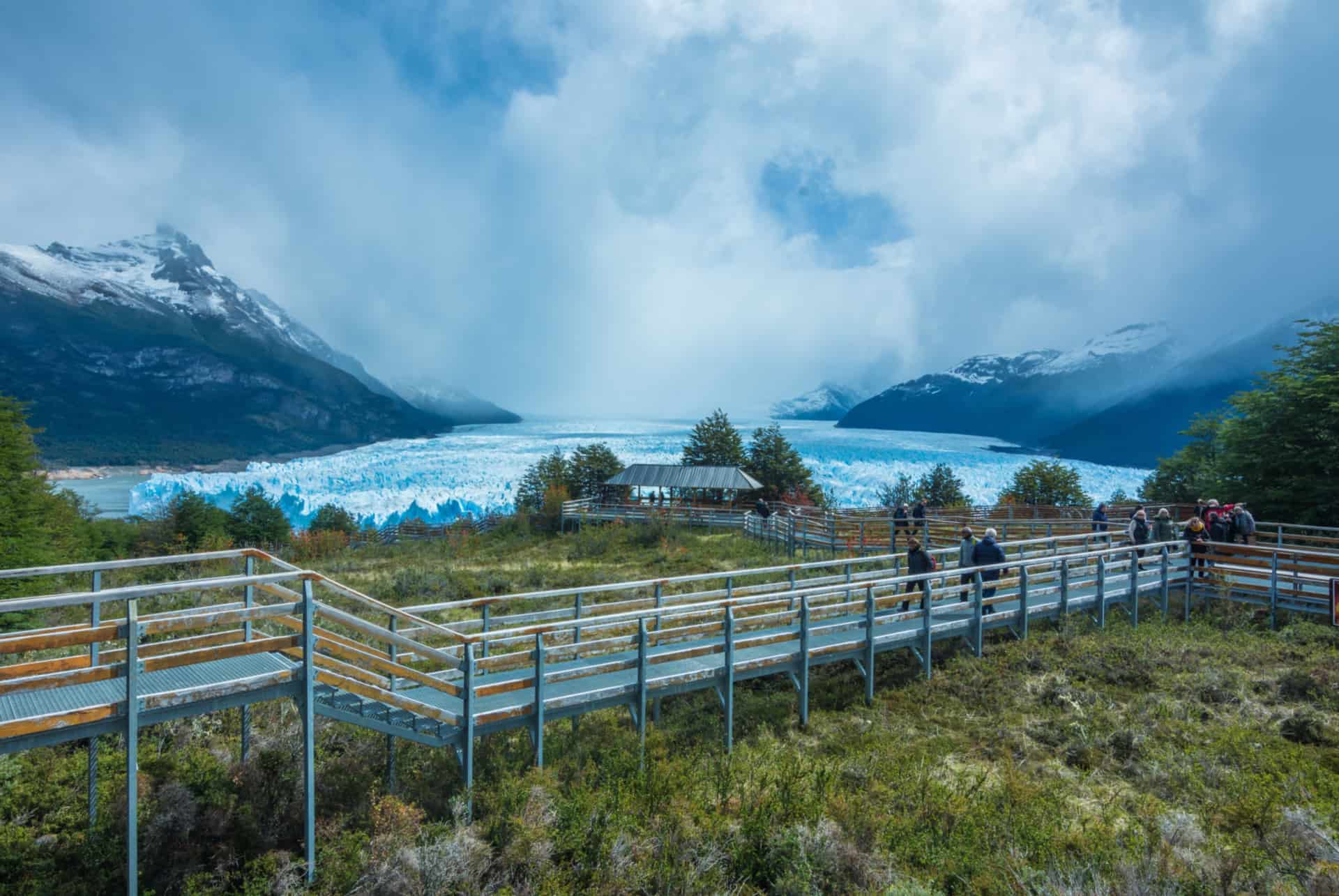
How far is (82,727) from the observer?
4.98 metres

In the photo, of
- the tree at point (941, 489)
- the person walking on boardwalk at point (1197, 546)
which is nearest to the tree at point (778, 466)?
the tree at point (941, 489)

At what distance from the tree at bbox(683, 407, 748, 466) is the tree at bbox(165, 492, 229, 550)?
34.5 meters

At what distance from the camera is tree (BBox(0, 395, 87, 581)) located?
16.2 meters

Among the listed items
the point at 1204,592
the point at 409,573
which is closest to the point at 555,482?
the point at 409,573

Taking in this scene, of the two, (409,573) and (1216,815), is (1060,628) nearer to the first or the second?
(1216,815)

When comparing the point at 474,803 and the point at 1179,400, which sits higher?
the point at 1179,400

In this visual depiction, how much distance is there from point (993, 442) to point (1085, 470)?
88.3 metres

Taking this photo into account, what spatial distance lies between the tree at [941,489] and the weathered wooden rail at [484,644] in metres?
50.5

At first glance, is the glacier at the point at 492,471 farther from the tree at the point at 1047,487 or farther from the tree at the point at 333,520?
the tree at the point at 1047,487

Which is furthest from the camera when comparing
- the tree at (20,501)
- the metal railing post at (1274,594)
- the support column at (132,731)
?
the tree at (20,501)

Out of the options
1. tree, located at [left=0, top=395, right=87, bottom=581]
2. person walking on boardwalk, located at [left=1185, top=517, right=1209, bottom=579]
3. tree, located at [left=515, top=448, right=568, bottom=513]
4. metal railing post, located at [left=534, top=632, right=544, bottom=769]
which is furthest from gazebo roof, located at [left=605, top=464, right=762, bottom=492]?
metal railing post, located at [left=534, top=632, right=544, bottom=769]

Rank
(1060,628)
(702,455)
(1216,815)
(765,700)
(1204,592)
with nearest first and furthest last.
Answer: (1216,815) → (765,700) → (1060,628) → (1204,592) → (702,455)

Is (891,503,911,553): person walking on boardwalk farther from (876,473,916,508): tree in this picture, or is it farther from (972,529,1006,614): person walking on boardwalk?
(876,473,916,508): tree

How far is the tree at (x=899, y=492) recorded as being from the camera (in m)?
68.1
